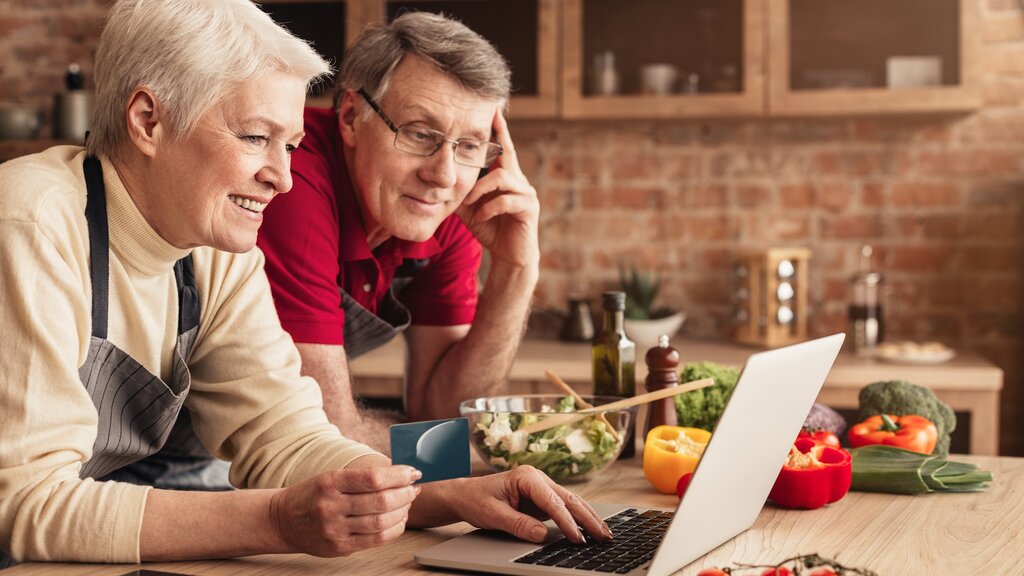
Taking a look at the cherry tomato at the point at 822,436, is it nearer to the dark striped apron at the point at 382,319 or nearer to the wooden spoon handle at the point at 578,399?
the wooden spoon handle at the point at 578,399

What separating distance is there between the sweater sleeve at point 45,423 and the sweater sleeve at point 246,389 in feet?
0.97

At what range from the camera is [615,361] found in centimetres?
177

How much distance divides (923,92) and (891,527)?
2443 millimetres

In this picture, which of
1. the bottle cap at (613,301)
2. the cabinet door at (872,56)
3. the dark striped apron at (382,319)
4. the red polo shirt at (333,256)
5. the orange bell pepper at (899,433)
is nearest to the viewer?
the orange bell pepper at (899,433)

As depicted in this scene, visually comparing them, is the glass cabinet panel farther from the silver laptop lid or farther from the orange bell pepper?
the silver laptop lid

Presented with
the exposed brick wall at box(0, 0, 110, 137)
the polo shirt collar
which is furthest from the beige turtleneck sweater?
the exposed brick wall at box(0, 0, 110, 137)

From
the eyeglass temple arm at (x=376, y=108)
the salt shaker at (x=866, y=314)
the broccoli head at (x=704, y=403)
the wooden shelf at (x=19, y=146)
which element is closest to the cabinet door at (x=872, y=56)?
the salt shaker at (x=866, y=314)

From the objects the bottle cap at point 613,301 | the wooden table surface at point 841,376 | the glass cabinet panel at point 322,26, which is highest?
the glass cabinet panel at point 322,26

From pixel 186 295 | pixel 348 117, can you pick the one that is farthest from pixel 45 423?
pixel 348 117

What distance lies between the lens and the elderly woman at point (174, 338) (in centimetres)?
112

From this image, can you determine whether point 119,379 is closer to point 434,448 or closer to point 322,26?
point 434,448

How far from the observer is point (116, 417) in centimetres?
141

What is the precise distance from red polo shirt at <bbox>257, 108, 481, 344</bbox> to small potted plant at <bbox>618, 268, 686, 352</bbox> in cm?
133

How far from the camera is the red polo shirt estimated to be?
1.83m
